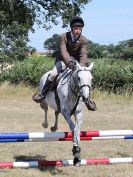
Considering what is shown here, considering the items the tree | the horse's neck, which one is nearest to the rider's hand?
the horse's neck

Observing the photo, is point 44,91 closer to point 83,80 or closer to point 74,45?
point 74,45

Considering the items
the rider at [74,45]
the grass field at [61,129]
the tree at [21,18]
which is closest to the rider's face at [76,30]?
the rider at [74,45]

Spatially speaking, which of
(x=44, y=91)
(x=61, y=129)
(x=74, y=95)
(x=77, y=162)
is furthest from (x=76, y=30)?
(x=61, y=129)

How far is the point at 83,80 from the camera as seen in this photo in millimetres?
6914

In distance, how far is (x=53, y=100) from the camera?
8414 millimetres

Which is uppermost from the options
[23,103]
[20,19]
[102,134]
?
[20,19]

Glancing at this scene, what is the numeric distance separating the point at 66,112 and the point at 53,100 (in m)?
0.74

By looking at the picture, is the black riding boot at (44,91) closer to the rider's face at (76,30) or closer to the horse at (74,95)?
the horse at (74,95)

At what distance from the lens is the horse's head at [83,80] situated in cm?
679

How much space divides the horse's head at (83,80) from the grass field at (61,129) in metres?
1.38

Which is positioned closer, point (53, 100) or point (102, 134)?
point (102, 134)

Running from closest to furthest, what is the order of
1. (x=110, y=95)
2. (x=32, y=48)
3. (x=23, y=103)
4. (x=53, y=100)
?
(x=53, y=100) → (x=23, y=103) → (x=110, y=95) → (x=32, y=48)

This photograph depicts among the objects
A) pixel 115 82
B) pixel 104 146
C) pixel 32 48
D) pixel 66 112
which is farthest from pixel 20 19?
pixel 66 112

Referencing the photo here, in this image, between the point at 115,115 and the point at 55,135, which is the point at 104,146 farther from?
the point at 115,115
